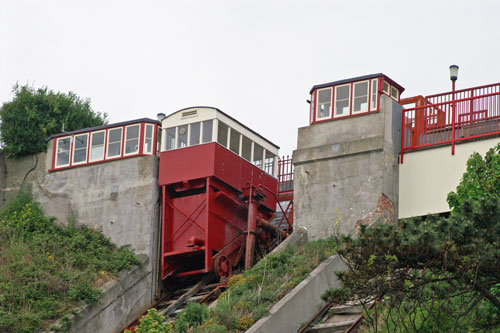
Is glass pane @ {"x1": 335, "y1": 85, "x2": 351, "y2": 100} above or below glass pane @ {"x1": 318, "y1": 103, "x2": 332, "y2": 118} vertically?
above

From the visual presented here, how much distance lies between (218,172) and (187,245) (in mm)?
2662

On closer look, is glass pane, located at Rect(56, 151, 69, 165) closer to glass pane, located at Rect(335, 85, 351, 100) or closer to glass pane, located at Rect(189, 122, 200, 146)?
glass pane, located at Rect(189, 122, 200, 146)

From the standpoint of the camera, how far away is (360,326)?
85.4 feet

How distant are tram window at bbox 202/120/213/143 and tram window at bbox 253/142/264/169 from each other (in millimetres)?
2536

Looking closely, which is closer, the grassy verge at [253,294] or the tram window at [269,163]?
the grassy verge at [253,294]

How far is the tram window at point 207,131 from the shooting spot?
35.6 metres

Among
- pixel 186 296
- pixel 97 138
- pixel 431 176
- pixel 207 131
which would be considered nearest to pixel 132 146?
pixel 97 138

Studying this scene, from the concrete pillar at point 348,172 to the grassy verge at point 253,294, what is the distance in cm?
152

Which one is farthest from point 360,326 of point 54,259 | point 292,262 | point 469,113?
point 54,259

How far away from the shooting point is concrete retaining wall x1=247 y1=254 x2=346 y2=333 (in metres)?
27.0

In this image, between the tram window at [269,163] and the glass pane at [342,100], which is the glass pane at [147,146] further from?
the glass pane at [342,100]

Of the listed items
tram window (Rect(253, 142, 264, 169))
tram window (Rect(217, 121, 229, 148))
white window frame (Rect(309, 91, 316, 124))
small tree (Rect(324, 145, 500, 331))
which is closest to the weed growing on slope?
white window frame (Rect(309, 91, 316, 124))

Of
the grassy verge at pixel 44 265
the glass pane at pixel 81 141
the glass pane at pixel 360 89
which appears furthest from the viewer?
the glass pane at pixel 81 141

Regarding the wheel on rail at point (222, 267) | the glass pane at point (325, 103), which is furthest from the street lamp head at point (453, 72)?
the wheel on rail at point (222, 267)
